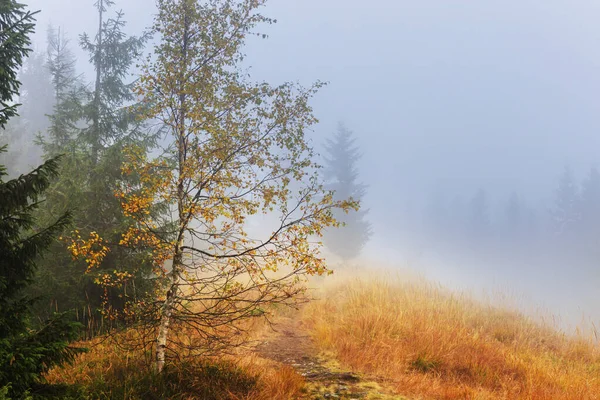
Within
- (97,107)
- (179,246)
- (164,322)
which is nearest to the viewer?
(164,322)

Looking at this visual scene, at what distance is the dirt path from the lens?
5.21 m

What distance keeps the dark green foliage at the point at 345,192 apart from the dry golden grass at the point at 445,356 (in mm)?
16573

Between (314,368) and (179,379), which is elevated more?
(179,379)

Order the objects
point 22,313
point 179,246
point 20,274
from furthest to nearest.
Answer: point 179,246, point 20,274, point 22,313

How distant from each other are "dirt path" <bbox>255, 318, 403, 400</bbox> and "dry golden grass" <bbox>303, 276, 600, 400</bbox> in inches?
15.2

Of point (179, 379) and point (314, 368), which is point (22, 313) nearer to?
point (179, 379)

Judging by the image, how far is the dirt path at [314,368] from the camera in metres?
5.21

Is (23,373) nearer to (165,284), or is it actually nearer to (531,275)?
(165,284)

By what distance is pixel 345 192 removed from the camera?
29.6 meters

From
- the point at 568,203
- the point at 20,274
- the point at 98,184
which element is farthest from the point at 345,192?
the point at 568,203

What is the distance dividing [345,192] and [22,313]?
89.0ft

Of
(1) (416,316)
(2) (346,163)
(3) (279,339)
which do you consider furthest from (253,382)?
(2) (346,163)

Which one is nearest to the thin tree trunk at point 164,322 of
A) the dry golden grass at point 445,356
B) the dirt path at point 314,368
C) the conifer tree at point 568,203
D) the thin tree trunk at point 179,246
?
the thin tree trunk at point 179,246

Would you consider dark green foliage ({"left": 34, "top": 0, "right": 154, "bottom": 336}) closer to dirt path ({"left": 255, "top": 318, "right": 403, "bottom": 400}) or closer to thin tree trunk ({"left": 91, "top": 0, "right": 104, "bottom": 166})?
thin tree trunk ({"left": 91, "top": 0, "right": 104, "bottom": 166})
